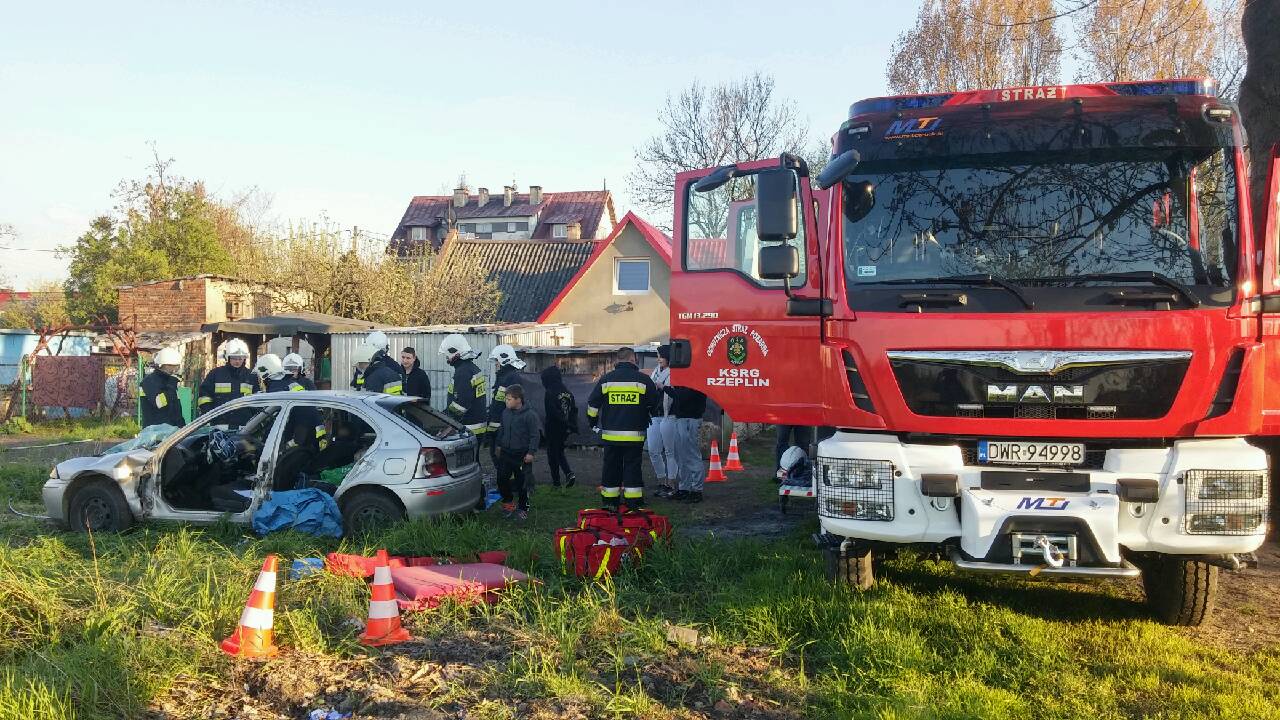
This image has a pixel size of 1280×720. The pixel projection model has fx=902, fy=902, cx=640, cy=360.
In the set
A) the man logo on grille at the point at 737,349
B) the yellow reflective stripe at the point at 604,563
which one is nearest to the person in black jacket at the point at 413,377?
the yellow reflective stripe at the point at 604,563

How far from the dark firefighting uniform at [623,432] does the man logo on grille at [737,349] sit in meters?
2.98

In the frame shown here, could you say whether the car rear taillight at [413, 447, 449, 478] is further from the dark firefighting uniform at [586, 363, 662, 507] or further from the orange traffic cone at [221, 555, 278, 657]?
the orange traffic cone at [221, 555, 278, 657]

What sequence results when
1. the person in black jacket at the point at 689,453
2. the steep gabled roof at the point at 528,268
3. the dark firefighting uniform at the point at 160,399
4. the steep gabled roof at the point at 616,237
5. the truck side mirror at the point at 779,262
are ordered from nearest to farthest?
the truck side mirror at the point at 779,262 → the person in black jacket at the point at 689,453 → the dark firefighting uniform at the point at 160,399 → the steep gabled roof at the point at 616,237 → the steep gabled roof at the point at 528,268

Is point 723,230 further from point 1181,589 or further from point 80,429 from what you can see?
point 80,429

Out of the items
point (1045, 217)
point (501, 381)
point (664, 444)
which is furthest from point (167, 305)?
point (1045, 217)

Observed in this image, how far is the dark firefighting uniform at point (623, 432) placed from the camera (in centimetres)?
870

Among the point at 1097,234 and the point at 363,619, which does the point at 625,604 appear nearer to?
the point at 363,619

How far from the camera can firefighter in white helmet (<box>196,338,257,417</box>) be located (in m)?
10.8

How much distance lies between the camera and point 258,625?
463 centimetres

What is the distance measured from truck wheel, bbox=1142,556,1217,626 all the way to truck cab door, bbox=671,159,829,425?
7.24ft

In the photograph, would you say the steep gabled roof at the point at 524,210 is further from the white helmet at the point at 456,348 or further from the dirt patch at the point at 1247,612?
the dirt patch at the point at 1247,612

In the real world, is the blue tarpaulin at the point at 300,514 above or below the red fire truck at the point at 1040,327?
below

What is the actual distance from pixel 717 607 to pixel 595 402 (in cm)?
400

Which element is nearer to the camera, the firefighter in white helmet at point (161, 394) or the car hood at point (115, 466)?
the car hood at point (115, 466)
